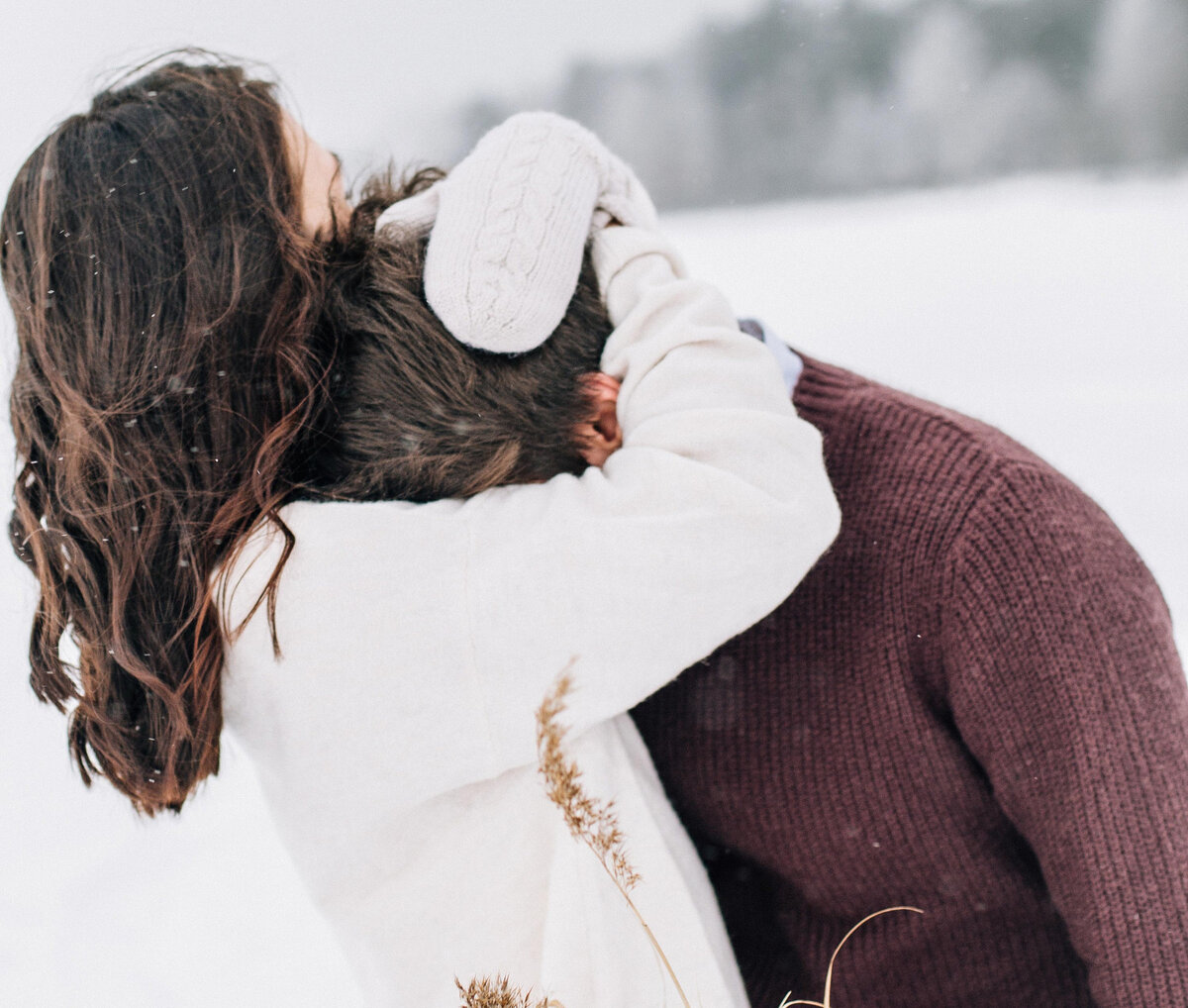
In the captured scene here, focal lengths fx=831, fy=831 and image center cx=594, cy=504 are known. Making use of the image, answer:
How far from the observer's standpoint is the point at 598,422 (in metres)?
0.80

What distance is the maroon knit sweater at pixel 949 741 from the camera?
2.15 feet

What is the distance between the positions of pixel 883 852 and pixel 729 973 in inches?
7.8

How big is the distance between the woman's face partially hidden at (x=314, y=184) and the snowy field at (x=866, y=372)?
129 cm

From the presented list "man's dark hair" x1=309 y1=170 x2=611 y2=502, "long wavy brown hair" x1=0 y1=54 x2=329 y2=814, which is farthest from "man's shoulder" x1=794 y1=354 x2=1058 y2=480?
"long wavy brown hair" x1=0 y1=54 x2=329 y2=814

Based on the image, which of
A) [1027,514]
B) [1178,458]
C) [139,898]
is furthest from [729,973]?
[1178,458]

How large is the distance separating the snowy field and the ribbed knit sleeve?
4.21 feet

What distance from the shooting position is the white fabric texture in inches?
24.8

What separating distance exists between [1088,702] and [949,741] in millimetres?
138

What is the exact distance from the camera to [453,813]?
2.55 feet

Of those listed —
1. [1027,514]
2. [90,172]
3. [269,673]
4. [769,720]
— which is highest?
[90,172]

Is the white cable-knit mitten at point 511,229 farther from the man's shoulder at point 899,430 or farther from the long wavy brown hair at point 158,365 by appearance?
the man's shoulder at point 899,430

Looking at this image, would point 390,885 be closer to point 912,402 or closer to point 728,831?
point 728,831

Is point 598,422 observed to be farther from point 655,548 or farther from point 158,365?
point 158,365

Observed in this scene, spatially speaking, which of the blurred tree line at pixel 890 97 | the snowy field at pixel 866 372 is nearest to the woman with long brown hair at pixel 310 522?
the snowy field at pixel 866 372
